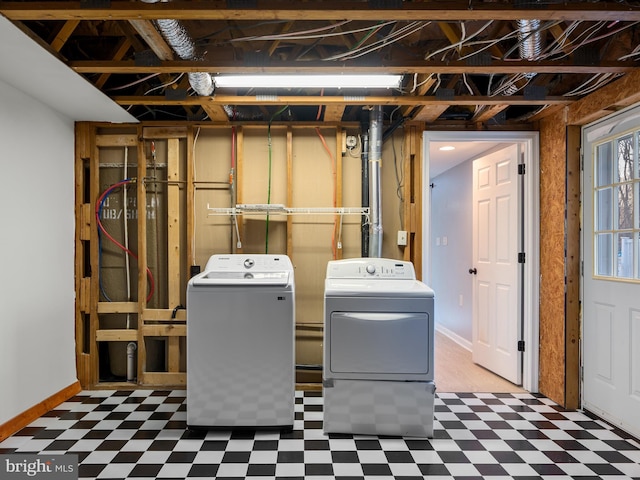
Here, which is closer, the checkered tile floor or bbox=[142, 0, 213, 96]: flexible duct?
bbox=[142, 0, 213, 96]: flexible duct

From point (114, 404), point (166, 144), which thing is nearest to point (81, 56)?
point (166, 144)

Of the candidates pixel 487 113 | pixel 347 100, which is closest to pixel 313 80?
pixel 347 100

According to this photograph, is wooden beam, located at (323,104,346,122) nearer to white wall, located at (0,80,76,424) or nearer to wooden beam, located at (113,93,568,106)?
wooden beam, located at (113,93,568,106)

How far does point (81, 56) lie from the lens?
3320 mm

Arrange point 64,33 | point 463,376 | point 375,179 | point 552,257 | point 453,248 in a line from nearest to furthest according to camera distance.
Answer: point 64,33, point 552,257, point 375,179, point 463,376, point 453,248

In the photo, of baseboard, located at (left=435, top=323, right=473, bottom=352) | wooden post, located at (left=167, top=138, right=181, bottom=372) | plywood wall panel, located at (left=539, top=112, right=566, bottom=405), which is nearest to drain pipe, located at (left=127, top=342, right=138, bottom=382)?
wooden post, located at (left=167, top=138, right=181, bottom=372)

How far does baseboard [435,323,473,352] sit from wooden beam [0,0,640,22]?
12.6ft

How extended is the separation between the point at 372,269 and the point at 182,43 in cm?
192

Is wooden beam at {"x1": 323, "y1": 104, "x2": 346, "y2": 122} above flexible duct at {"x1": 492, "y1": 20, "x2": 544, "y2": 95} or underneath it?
underneath

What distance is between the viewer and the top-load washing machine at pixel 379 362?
274 cm

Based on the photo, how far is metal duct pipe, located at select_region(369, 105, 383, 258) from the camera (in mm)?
3584

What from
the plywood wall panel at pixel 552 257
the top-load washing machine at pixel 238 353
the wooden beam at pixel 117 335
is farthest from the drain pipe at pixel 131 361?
the plywood wall panel at pixel 552 257
